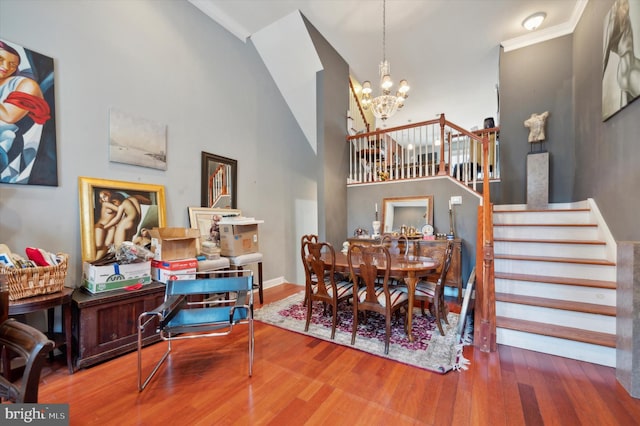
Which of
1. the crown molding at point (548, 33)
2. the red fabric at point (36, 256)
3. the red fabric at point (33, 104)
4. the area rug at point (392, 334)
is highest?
the crown molding at point (548, 33)

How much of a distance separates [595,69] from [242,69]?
471 cm

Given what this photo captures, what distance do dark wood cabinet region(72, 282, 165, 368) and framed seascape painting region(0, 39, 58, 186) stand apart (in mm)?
1031

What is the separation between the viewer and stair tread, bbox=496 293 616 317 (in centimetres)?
220

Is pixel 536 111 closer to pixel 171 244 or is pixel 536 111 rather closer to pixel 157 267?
pixel 171 244

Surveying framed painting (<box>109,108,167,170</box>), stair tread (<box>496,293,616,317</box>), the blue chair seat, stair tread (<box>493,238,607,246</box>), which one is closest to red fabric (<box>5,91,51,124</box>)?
framed painting (<box>109,108,167,170</box>)

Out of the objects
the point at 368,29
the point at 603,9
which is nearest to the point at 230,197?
the point at 368,29

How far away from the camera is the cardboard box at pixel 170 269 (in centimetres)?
244

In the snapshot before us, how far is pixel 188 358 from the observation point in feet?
7.09

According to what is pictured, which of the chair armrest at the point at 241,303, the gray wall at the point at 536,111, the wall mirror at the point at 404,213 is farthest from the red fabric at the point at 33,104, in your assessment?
the gray wall at the point at 536,111

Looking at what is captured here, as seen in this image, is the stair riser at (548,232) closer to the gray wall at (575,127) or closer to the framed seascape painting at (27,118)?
the gray wall at (575,127)

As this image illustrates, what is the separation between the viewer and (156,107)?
2865 mm

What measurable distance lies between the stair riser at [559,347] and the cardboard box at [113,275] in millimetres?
3334

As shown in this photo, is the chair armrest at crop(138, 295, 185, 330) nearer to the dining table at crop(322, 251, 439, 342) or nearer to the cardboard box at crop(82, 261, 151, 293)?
the cardboard box at crop(82, 261, 151, 293)

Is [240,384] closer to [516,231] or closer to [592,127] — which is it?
[516,231]
